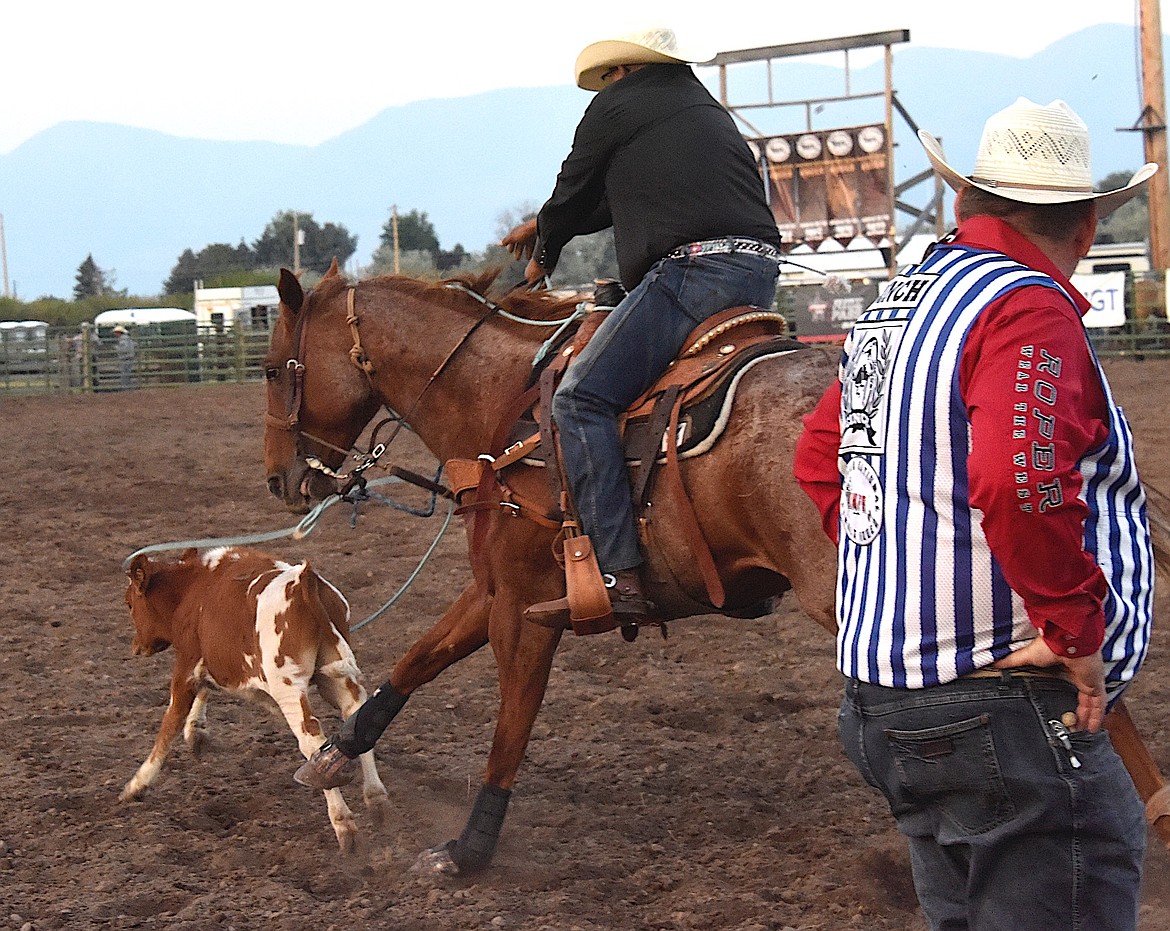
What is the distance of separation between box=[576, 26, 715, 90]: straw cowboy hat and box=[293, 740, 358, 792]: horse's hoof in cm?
240

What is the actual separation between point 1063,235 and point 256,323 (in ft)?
91.0

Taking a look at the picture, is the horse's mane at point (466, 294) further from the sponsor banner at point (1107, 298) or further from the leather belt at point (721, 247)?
the sponsor banner at point (1107, 298)

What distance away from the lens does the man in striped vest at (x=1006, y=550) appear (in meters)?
1.82

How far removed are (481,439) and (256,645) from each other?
108cm

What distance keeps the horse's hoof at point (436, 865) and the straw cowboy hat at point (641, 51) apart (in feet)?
8.25

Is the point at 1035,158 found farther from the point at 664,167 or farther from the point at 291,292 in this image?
the point at 291,292

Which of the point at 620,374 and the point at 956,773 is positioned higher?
the point at 620,374

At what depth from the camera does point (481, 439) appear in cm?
453

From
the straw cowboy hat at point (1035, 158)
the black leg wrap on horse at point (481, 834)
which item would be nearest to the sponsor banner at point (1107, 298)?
the black leg wrap on horse at point (481, 834)

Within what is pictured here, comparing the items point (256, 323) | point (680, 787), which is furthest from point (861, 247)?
point (680, 787)

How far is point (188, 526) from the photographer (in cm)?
991

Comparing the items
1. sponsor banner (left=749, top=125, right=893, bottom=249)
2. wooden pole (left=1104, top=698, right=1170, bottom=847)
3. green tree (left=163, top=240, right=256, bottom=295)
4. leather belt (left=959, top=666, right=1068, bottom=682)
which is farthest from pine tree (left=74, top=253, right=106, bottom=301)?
leather belt (left=959, top=666, right=1068, bottom=682)

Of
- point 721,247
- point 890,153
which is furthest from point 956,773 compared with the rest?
point 890,153

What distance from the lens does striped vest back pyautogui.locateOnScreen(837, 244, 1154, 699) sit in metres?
1.92
